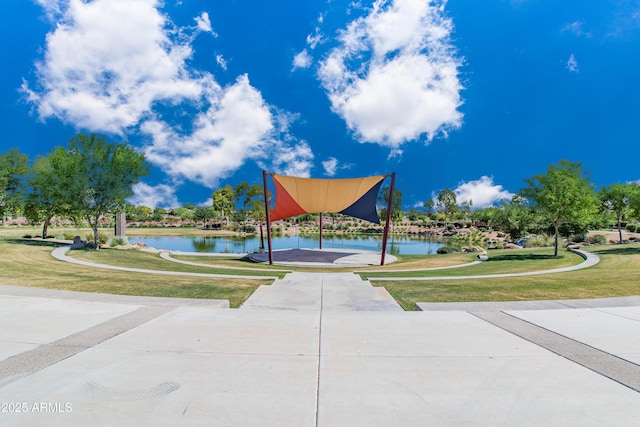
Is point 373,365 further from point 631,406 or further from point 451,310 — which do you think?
point 451,310

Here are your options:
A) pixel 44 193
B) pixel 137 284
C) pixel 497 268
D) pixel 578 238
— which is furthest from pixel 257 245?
pixel 578 238

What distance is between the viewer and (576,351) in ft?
14.1

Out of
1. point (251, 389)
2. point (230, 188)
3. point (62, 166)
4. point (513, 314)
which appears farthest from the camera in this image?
point (230, 188)

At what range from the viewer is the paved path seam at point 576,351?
3574 millimetres

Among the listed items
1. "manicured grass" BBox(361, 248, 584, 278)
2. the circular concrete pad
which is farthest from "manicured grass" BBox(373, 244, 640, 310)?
the circular concrete pad

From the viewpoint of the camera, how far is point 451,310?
21.2ft

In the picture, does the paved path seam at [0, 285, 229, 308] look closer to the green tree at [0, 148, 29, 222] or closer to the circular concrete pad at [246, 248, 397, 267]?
the circular concrete pad at [246, 248, 397, 267]

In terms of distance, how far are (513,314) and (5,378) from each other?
7300mm

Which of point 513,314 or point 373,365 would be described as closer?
point 373,365

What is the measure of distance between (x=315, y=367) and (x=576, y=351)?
3362mm

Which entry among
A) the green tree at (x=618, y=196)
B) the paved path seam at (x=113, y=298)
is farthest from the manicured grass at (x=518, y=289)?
the green tree at (x=618, y=196)

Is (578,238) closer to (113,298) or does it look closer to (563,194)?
(563,194)

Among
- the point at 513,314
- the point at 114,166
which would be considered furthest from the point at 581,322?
the point at 114,166

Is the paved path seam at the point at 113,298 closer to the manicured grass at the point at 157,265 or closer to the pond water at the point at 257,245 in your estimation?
the manicured grass at the point at 157,265
